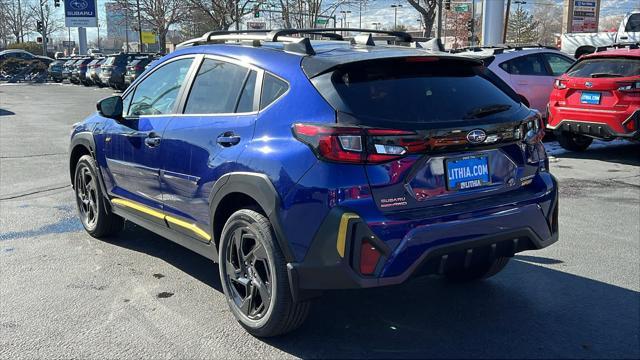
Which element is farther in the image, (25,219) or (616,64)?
(616,64)

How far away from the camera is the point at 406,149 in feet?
10.6

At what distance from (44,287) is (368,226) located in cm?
272

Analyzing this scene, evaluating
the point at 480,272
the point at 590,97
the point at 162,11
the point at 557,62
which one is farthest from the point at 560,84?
the point at 162,11

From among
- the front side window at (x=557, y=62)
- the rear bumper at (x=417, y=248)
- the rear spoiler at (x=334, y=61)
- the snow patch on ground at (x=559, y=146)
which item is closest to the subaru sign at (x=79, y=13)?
the front side window at (x=557, y=62)

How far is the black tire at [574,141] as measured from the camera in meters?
10.6

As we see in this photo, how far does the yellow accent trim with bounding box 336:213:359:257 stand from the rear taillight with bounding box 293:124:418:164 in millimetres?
274

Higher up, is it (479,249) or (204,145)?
(204,145)

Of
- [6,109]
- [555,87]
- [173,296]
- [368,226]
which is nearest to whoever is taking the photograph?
[368,226]

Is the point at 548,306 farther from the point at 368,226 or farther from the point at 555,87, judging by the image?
the point at 555,87

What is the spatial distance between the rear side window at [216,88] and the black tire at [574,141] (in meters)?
7.83

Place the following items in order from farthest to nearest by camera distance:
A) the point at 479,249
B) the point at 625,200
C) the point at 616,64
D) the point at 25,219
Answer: the point at 616,64, the point at 625,200, the point at 25,219, the point at 479,249

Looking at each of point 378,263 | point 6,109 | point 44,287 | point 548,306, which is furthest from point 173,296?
point 6,109

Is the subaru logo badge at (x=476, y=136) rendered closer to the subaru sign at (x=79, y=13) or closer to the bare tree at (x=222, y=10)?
the bare tree at (x=222, y=10)

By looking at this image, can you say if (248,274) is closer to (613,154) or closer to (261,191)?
(261,191)
